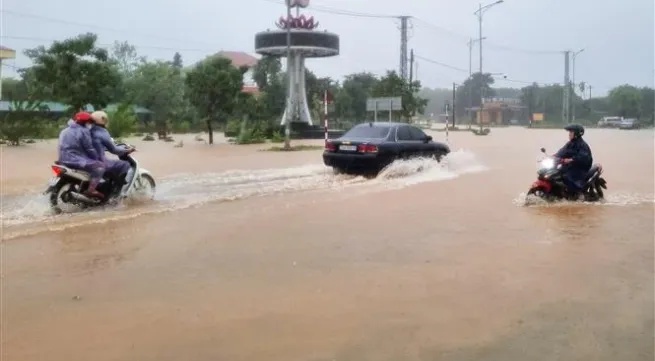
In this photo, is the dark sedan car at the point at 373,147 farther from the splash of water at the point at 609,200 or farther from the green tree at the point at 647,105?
the green tree at the point at 647,105

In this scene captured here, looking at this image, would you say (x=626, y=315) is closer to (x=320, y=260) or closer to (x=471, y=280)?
(x=471, y=280)

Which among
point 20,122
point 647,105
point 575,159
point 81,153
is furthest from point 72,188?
point 647,105

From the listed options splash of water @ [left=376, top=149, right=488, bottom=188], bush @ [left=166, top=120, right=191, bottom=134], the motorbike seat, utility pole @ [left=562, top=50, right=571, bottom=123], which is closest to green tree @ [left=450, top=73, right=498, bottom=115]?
utility pole @ [left=562, top=50, right=571, bottom=123]

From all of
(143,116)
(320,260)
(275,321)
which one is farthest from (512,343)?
(143,116)

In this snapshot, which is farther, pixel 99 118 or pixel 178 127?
pixel 178 127

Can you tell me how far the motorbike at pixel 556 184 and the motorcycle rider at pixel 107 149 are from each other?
6.19 m

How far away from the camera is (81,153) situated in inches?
368

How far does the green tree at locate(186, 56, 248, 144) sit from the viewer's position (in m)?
29.7

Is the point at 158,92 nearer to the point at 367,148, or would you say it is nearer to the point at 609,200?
the point at 367,148

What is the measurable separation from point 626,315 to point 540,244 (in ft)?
8.75

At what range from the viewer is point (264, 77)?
2505 inches

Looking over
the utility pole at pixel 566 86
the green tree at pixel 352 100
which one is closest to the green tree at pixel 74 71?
the green tree at pixel 352 100

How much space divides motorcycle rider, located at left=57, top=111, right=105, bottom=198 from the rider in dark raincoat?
22.7 ft

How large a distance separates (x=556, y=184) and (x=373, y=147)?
4628mm
